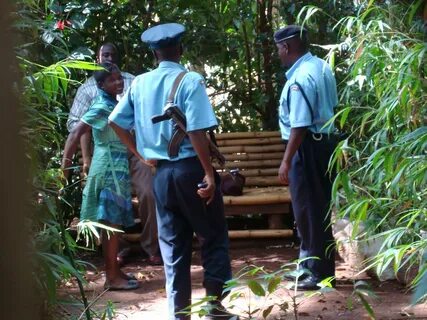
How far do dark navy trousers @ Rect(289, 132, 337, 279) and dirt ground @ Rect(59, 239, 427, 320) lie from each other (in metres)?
0.27

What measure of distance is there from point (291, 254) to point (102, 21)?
3.17 metres

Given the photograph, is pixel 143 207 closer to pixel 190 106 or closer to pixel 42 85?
pixel 190 106

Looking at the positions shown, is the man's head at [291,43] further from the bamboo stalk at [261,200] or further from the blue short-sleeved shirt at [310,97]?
the bamboo stalk at [261,200]

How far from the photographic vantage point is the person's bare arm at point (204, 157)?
4.68 metres

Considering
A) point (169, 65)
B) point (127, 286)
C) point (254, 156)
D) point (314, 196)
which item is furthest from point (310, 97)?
point (254, 156)

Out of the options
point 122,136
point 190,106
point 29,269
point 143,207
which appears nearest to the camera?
point 29,269

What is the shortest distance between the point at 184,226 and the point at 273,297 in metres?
1.29

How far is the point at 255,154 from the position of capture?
29.7ft

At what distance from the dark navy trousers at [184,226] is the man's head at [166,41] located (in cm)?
63

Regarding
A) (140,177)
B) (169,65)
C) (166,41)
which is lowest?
(140,177)

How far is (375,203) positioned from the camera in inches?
186

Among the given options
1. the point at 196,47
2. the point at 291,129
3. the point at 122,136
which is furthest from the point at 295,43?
the point at 196,47

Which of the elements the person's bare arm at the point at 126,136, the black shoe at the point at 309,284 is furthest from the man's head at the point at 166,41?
the black shoe at the point at 309,284

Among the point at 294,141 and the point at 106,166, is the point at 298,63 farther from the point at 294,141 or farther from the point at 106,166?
the point at 106,166
